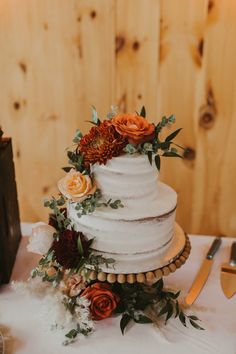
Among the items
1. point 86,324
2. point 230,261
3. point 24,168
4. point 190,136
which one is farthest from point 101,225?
point 24,168

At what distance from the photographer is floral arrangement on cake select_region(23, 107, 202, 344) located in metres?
0.81

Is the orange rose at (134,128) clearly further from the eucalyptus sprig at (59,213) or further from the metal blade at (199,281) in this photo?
the metal blade at (199,281)

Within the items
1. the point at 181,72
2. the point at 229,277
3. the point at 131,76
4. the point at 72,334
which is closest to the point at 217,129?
the point at 181,72

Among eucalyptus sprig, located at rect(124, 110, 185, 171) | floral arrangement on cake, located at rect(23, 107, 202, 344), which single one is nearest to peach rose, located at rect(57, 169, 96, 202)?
floral arrangement on cake, located at rect(23, 107, 202, 344)

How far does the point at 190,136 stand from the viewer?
1.55m

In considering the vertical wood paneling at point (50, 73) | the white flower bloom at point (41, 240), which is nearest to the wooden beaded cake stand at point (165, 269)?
the white flower bloom at point (41, 240)

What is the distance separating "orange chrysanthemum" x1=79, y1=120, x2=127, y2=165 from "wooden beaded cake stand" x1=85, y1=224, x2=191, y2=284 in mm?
234

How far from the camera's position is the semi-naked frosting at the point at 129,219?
0.81 meters

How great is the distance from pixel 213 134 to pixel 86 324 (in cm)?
95

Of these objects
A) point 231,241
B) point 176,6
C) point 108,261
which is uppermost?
point 176,6

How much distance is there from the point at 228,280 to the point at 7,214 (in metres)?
0.60

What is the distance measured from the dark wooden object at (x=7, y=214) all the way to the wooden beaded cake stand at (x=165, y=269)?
0.30m

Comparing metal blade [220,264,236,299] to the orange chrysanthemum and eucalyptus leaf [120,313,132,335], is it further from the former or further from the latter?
the orange chrysanthemum

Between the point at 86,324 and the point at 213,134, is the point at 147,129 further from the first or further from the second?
the point at 213,134
